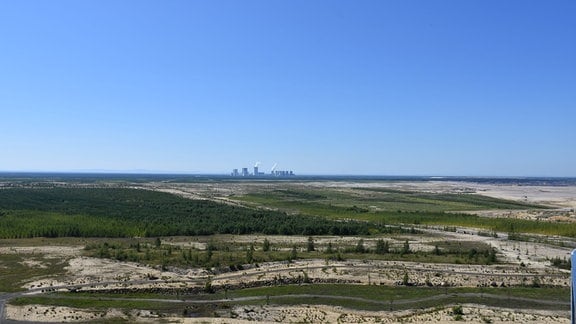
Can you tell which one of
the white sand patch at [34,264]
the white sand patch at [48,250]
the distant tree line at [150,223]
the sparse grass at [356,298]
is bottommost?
the sparse grass at [356,298]

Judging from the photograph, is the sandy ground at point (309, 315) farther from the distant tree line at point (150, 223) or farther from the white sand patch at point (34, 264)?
→ the distant tree line at point (150, 223)

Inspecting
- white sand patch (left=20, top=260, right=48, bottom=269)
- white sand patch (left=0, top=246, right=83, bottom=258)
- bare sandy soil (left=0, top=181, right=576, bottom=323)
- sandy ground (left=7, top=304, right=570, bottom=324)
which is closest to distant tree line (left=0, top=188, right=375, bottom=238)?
white sand patch (left=0, top=246, right=83, bottom=258)

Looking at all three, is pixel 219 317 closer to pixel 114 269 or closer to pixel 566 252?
pixel 114 269

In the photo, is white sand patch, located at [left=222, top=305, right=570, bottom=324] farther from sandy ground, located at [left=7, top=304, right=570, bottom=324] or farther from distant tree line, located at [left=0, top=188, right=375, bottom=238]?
distant tree line, located at [left=0, top=188, right=375, bottom=238]

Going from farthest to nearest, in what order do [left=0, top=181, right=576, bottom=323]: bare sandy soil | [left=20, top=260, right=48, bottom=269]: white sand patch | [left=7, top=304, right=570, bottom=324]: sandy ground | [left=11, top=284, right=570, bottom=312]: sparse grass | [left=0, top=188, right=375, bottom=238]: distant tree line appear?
[left=0, top=188, right=375, bottom=238]: distant tree line
[left=20, top=260, right=48, bottom=269]: white sand patch
[left=11, top=284, right=570, bottom=312]: sparse grass
[left=0, top=181, right=576, bottom=323]: bare sandy soil
[left=7, top=304, right=570, bottom=324]: sandy ground

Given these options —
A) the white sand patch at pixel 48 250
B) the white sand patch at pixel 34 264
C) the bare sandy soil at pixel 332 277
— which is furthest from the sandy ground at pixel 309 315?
the white sand patch at pixel 48 250

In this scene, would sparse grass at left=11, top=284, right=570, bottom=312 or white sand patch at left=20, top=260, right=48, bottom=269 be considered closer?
sparse grass at left=11, top=284, right=570, bottom=312

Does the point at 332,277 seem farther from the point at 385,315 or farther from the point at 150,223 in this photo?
the point at 150,223

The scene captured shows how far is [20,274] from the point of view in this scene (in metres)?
38.4

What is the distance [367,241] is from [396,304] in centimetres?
2721

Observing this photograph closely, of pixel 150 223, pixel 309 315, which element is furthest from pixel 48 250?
pixel 309 315

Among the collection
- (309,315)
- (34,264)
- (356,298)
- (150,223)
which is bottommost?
(309,315)

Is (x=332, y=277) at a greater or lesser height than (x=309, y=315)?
greater

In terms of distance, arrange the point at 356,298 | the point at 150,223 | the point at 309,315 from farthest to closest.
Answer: the point at 150,223, the point at 356,298, the point at 309,315
